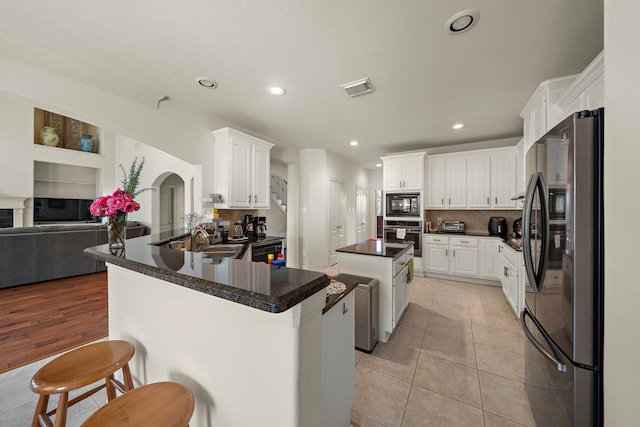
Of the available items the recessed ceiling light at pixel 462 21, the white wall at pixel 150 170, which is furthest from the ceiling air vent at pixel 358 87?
the white wall at pixel 150 170

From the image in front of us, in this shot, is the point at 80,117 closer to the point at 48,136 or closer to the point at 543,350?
the point at 543,350

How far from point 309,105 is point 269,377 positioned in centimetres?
300

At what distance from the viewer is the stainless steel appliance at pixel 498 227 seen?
428cm

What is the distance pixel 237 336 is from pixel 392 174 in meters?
4.73

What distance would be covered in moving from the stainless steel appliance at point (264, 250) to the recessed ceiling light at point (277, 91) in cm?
197

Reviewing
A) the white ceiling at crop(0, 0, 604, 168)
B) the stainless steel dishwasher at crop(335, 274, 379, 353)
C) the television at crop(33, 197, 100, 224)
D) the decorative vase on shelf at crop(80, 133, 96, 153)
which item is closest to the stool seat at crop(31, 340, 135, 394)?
the stainless steel dishwasher at crop(335, 274, 379, 353)

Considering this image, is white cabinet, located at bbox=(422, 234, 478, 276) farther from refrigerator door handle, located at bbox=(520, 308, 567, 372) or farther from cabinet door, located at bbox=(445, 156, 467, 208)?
refrigerator door handle, located at bbox=(520, 308, 567, 372)

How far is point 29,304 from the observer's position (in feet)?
10.1

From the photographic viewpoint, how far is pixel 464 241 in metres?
4.32

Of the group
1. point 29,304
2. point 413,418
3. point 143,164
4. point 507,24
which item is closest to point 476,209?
point 507,24

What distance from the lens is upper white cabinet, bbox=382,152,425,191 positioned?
4.74m

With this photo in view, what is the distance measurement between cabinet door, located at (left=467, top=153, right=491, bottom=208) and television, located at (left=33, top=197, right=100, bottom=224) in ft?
33.5

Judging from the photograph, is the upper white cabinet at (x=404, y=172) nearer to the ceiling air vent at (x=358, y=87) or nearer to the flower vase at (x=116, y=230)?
the ceiling air vent at (x=358, y=87)

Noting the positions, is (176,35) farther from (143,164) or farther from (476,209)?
(143,164)
